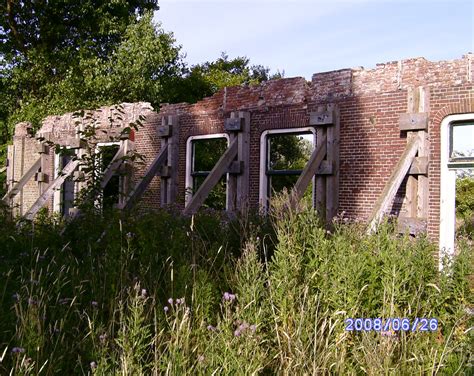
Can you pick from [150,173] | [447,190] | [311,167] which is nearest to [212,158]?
[150,173]

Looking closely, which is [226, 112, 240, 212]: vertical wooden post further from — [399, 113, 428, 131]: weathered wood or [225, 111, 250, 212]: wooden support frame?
[399, 113, 428, 131]: weathered wood

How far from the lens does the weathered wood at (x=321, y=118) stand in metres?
10.4

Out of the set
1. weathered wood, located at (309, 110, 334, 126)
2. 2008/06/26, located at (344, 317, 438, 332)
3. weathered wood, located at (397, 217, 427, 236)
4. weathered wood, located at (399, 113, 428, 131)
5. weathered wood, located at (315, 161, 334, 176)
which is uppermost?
weathered wood, located at (309, 110, 334, 126)

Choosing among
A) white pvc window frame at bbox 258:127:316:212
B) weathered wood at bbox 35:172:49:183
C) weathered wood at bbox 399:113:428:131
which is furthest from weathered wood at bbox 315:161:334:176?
weathered wood at bbox 35:172:49:183

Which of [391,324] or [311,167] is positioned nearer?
[391,324]

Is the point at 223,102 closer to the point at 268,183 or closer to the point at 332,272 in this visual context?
the point at 268,183

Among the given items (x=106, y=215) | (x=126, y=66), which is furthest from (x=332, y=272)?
(x=126, y=66)

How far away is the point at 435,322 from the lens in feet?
12.3

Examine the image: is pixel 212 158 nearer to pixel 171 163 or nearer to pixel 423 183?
pixel 171 163

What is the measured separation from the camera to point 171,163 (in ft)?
43.6

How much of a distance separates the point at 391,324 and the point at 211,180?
7.59 metres

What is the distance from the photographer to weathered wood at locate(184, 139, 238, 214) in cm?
1050

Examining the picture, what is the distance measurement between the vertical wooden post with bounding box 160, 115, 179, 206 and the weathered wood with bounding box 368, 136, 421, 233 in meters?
5.71

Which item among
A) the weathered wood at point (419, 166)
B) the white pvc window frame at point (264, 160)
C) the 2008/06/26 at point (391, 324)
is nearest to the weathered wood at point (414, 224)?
the weathered wood at point (419, 166)
